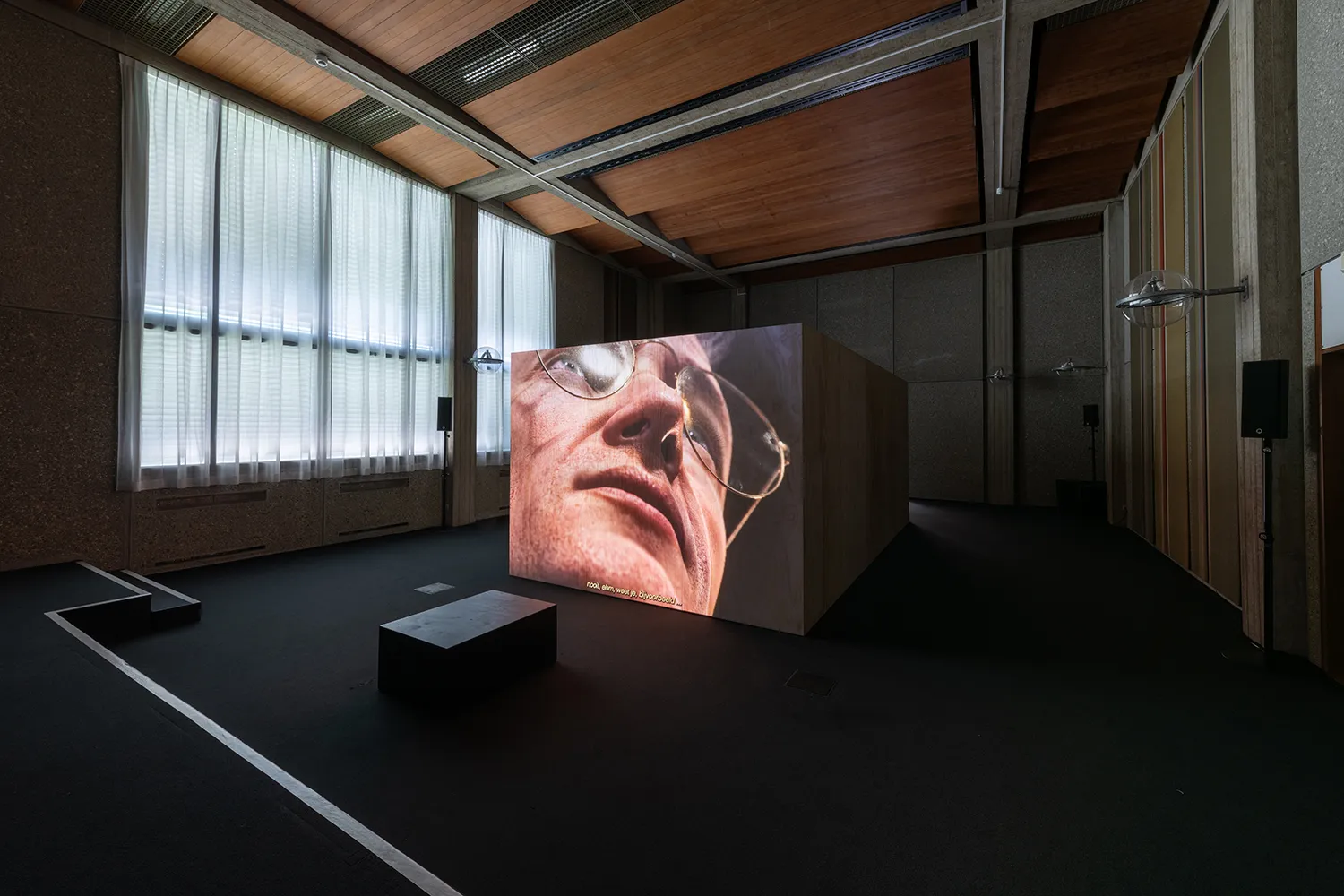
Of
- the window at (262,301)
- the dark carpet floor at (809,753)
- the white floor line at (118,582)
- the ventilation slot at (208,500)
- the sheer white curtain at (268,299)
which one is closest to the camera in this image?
the dark carpet floor at (809,753)

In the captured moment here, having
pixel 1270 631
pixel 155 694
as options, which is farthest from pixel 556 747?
pixel 1270 631

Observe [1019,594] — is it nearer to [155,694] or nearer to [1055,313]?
[155,694]

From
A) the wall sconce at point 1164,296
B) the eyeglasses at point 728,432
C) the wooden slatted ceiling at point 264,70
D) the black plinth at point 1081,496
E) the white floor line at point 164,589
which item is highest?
the wooden slatted ceiling at point 264,70

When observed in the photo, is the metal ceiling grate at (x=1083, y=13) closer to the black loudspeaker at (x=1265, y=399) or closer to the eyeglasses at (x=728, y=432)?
the black loudspeaker at (x=1265, y=399)

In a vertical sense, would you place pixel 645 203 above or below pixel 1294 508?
above

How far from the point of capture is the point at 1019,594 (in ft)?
12.7

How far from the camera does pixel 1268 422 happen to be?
8.27 feet

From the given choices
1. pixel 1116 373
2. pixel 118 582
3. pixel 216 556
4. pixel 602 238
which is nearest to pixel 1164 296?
pixel 1116 373

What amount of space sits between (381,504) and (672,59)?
5243 millimetres

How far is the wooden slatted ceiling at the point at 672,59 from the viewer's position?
3.97 meters

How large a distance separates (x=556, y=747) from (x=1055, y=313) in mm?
9330

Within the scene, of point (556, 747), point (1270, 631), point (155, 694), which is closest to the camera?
point (556, 747)

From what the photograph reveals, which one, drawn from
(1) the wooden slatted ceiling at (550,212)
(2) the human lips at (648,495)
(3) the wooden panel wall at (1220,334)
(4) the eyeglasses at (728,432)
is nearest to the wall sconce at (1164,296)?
(3) the wooden panel wall at (1220,334)

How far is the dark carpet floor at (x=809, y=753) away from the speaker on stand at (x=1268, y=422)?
305 mm
